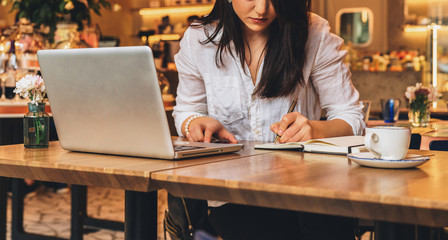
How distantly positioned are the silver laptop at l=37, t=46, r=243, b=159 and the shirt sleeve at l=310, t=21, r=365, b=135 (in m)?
0.52

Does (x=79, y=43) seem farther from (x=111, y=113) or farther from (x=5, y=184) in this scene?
(x=111, y=113)

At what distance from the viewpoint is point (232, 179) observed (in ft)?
2.79

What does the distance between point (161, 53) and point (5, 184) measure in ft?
8.97

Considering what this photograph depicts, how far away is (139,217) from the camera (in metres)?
1.10

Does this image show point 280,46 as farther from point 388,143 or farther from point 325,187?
point 325,187

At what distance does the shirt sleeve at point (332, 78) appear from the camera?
A: 1.65 meters

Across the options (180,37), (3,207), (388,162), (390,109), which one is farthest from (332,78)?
(180,37)

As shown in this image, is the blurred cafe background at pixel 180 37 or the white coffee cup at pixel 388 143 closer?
the white coffee cup at pixel 388 143

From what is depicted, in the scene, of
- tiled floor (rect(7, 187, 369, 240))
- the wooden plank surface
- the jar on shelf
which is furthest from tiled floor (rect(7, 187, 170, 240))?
the wooden plank surface

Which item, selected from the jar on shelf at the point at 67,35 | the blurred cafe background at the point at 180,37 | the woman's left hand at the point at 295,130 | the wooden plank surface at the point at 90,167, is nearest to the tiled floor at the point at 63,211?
the blurred cafe background at the point at 180,37

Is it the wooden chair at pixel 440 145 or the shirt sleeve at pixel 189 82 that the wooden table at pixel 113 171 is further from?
the wooden chair at pixel 440 145

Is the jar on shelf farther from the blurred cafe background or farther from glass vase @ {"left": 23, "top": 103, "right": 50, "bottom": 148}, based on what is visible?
glass vase @ {"left": 23, "top": 103, "right": 50, "bottom": 148}

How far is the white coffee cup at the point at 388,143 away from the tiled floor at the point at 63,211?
220cm

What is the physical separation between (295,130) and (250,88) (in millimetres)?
385
